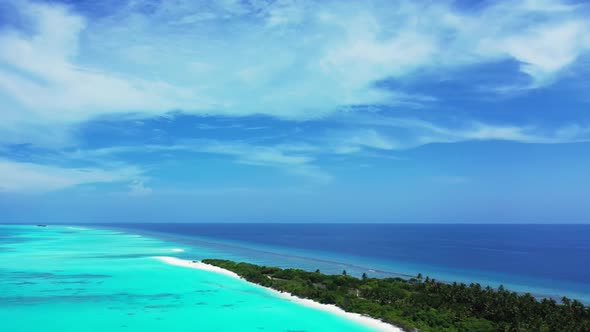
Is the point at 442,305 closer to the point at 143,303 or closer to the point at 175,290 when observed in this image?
the point at 143,303

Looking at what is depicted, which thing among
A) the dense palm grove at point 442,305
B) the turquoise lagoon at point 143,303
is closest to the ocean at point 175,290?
the turquoise lagoon at point 143,303

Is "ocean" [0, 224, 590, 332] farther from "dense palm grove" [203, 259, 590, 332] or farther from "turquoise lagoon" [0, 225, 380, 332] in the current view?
"dense palm grove" [203, 259, 590, 332]

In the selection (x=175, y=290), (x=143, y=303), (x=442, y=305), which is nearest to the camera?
(x=442, y=305)

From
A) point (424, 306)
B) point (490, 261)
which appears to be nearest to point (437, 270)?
point (490, 261)

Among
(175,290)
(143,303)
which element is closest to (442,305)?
(143,303)

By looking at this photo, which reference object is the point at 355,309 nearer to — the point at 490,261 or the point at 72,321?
the point at 72,321
